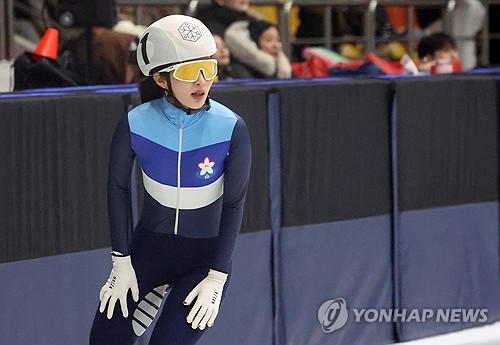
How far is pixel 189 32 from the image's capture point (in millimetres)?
4508

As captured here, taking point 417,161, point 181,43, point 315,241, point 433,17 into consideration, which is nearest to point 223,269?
point 181,43

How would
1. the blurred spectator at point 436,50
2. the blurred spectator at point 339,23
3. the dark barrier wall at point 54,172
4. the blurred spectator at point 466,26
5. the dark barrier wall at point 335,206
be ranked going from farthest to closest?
the blurred spectator at point 466,26 < the blurred spectator at point 339,23 < the blurred spectator at point 436,50 < the dark barrier wall at point 335,206 < the dark barrier wall at point 54,172

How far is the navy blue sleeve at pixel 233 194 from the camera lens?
450cm

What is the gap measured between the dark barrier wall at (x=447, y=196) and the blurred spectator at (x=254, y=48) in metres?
1.95

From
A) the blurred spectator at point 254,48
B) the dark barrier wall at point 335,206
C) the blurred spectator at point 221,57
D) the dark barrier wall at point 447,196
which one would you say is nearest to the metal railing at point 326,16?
the blurred spectator at point 254,48

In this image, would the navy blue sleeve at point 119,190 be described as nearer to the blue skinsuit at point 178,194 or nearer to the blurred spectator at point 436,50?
the blue skinsuit at point 178,194

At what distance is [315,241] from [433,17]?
6460 millimetres

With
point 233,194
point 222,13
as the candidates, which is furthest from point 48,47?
point 233,194

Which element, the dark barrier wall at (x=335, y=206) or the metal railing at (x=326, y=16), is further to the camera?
the metal railing at (x=326, y=16)

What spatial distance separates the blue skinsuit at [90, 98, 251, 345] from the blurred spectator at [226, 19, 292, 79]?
425cm

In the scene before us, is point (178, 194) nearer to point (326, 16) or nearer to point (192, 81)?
point (192, 81)

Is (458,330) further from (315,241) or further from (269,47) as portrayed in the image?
(269,47)

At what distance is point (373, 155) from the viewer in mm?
6824

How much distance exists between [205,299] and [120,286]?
319 mm
